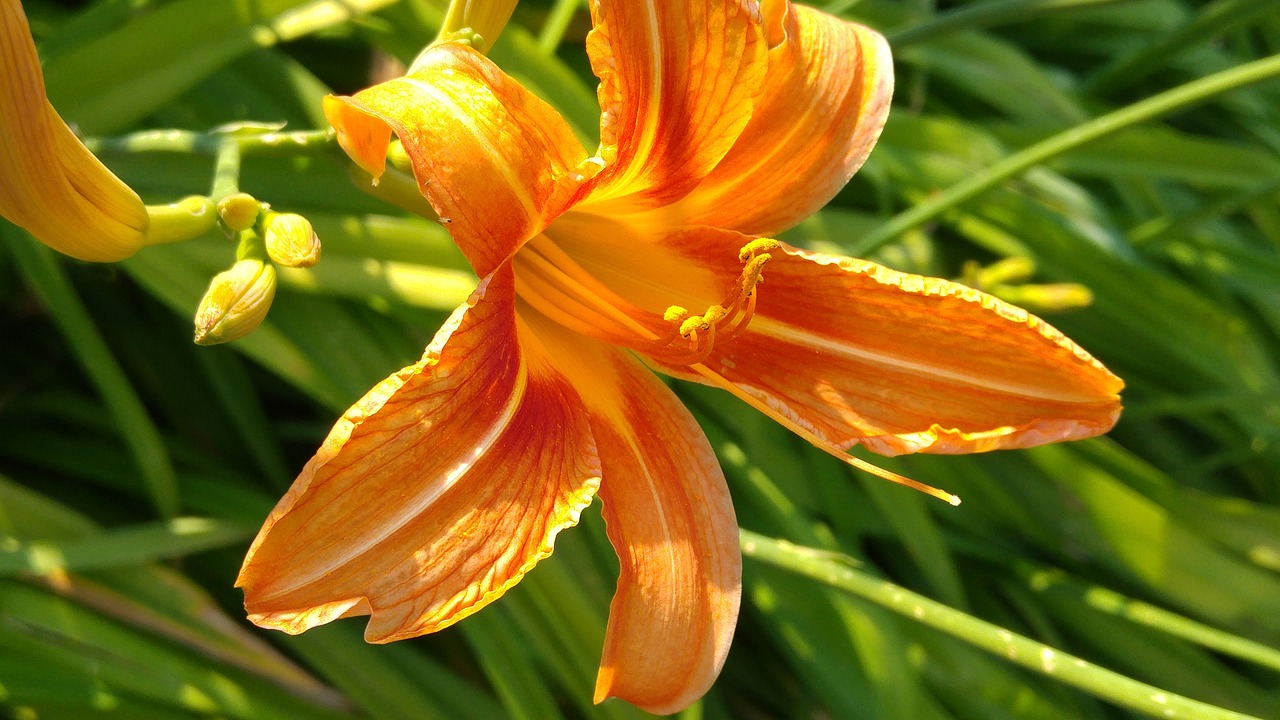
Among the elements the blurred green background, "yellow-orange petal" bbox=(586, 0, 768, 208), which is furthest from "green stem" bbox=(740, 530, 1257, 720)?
"yellow-orange petal" bbox=(586, 0, 768, 208)

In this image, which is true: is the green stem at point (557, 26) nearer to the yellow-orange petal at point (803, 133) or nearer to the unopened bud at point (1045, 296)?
the yellow-orange petal at point (803, 133)

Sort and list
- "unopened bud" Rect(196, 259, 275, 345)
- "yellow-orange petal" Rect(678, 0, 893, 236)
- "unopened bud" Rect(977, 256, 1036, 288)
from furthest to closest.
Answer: "unopened bud" Rect(977, 256, 1036, 288)
"yellow-orange petal" Rect(678, 0, 893, 236)
"unopened bud" Rect(196, 259, 275, 345)

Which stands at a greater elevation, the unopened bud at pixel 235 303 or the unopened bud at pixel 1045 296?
the unopened bud at pixel 235 303

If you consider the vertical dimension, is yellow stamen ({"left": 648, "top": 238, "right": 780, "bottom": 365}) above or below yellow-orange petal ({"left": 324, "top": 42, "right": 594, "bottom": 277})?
below

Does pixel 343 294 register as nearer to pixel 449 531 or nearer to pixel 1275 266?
pixel 449 531

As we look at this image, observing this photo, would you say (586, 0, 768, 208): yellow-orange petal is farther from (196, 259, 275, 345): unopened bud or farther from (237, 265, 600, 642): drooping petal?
(196, 259, 275, 345): unopened bud

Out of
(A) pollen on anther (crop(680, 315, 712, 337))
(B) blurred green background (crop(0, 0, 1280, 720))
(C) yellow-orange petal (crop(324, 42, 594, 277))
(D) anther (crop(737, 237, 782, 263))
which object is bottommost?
(B) blurred green background (crop(0, 0, 1280, 720))

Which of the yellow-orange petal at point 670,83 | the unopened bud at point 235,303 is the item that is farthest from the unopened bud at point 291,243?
the yellow-orange petal at point 670,83
